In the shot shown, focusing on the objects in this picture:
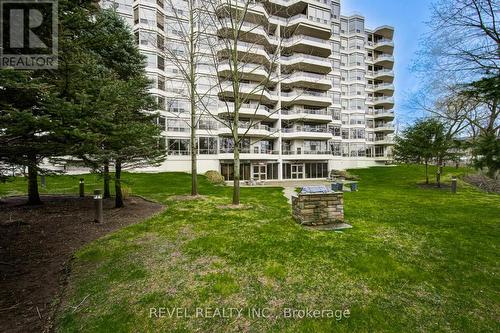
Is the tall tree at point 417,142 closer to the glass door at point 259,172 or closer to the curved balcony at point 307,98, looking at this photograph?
the curved balcony at point 307,98

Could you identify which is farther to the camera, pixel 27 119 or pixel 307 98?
pixel 307 98

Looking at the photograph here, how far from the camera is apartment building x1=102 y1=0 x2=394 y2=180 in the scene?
28312 millimetres

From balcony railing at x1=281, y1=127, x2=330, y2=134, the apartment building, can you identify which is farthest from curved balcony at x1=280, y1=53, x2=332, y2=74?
balcony railing at x1=281, y1=127, x2=330, y2=134

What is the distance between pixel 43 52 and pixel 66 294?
4855 millimetres

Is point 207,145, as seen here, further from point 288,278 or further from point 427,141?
point 288,278

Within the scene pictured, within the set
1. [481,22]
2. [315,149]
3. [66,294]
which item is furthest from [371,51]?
[66,294]

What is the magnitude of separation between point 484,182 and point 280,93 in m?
24.5

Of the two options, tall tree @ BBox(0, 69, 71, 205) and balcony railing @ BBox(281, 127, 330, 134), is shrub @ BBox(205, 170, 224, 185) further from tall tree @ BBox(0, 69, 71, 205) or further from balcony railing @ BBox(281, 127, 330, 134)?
tall tree @ BBox(0, 69, 71, 205)

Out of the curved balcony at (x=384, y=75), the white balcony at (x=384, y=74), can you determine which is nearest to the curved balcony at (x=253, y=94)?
the white balcony at (x=384, y=74)

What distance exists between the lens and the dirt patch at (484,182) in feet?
68.6

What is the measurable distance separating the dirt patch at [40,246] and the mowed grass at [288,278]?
0.38 metres

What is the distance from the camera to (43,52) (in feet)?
16.0

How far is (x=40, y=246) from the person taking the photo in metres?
6.18

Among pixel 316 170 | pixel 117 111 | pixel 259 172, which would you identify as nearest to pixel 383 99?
pixel 316 170
